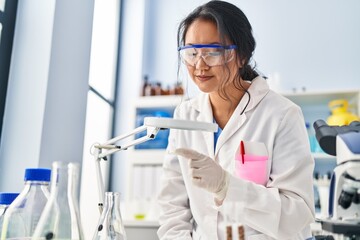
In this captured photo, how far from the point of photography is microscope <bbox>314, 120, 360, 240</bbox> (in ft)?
2.52

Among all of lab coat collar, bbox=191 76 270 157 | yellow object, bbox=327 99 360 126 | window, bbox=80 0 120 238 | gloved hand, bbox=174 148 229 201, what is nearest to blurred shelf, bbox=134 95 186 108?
window, bbox=80 0 120 238

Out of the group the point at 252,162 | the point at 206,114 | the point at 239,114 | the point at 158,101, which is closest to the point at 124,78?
the point at 158,101

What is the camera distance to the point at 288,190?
1071 millimetres

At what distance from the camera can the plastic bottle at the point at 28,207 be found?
0.72m

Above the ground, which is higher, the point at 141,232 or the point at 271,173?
the point at 271,173

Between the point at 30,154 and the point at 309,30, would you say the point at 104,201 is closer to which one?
the point at 30,154

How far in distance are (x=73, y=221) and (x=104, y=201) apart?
0.28 feet

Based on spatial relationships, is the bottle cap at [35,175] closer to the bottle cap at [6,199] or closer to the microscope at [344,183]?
the bottle cap at [6,199]

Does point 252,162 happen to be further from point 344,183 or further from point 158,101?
point 158,101

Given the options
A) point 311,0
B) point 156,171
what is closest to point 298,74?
point 311,0

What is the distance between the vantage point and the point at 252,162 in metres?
1.08

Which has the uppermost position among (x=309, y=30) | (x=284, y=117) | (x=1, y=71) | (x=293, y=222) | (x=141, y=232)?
(x=309, y=30)

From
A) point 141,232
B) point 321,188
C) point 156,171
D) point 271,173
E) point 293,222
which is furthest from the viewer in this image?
point 156,171

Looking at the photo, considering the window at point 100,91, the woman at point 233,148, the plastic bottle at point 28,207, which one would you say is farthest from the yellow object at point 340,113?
the plastic bottle at point 28,207
